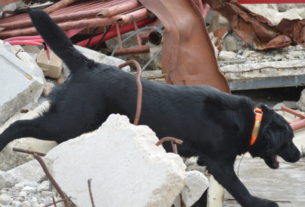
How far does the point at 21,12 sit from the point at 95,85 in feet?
12.3

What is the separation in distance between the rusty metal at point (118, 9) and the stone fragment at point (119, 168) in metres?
2.61

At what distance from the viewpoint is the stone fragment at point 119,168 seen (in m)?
1.75

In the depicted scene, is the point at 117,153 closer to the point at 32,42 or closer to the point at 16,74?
the point at 16,74

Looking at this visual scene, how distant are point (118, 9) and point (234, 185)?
2647 millimetres

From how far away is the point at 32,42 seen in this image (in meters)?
3.85

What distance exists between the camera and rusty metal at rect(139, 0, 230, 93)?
4.39 meters

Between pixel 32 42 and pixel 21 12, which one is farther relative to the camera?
pixel 21 12

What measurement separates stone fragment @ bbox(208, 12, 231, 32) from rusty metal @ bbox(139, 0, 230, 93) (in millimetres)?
1033

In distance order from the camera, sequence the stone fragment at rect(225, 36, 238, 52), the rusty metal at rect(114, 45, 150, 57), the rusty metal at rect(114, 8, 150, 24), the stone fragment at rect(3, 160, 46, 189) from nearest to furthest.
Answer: the stone fragment at rect(3, 160, 46, 189)
the rusty metal at rect(114, 8, 150, 24)
the rusty metal at rect(114, 45, 150, 57)
the stone fragment at rect(225, 36, 238, 52)

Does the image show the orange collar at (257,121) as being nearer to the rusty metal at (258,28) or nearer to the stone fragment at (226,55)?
the stone fragment at (226,55)

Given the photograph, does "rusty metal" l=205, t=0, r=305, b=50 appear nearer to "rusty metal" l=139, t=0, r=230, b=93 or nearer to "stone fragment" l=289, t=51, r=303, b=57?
"stone fragment" l=289, t=51, r=303, b=57

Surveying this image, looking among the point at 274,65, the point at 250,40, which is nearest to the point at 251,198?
the point at 274,65

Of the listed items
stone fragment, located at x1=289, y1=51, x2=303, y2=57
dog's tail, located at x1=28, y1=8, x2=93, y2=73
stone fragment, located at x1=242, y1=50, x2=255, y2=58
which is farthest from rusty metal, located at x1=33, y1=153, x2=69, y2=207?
stone fragment, located at x1=289, y1=51, x2=303, y2=57

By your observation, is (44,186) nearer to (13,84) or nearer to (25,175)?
(25,175)
